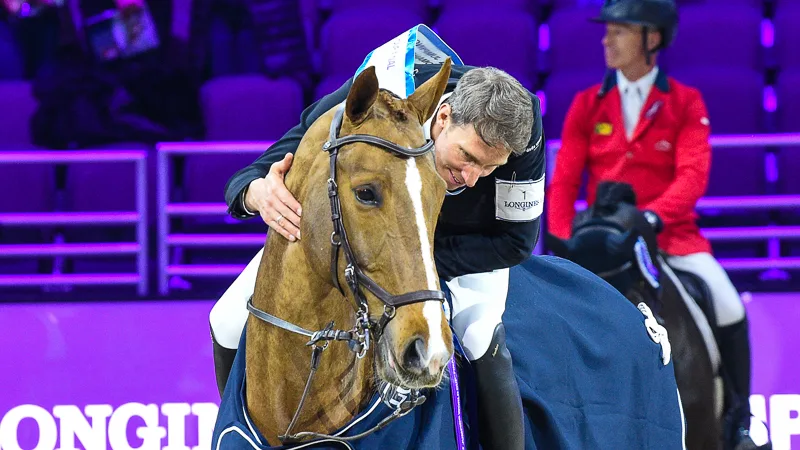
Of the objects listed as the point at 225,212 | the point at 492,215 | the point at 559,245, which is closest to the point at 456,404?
the point at 492,215

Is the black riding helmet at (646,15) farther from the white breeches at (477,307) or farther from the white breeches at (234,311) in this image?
the white breeches at (234,311)

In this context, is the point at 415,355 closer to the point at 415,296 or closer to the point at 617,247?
the point at 415,296

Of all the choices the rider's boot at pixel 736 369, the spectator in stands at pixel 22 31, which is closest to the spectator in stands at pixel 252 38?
the spectator in stands at pixel 22 31

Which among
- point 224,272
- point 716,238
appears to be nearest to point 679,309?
point 716,238

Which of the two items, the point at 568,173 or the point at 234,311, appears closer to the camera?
the point at 234,311

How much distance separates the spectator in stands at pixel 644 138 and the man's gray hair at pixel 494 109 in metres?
2.21

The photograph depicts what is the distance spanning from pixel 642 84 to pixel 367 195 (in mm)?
3016

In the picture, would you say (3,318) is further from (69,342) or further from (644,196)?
(644,196)

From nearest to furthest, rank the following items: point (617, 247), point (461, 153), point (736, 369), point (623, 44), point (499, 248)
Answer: point (461, 153), point (499, 248), point (617, 247), point (736, 369), point (623, 44)

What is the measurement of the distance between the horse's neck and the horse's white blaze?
29cm

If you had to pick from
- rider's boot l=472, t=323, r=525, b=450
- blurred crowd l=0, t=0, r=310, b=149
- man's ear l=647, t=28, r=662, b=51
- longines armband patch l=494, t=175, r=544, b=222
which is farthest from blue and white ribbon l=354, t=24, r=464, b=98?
blurred crowd l=0, t=0, r=310, b=149

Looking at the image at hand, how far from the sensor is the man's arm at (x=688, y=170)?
4738mm

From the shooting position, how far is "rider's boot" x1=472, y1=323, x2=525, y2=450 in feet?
9.08

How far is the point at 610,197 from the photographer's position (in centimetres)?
445
